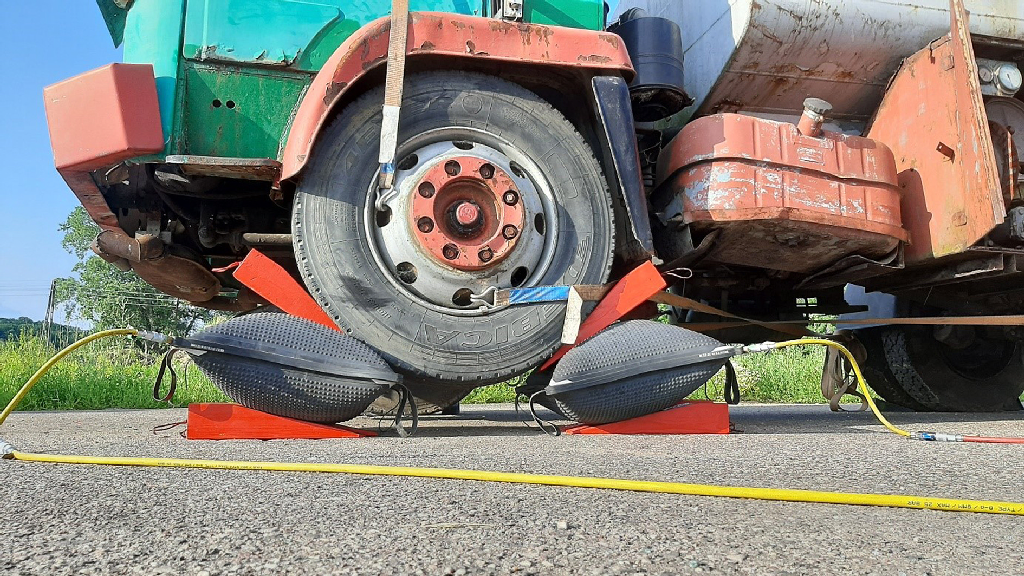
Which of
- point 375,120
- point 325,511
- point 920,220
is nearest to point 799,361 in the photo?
point 920,220

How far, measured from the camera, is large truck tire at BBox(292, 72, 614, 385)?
2.48 metres

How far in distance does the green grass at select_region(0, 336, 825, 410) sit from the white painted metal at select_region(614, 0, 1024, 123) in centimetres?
144

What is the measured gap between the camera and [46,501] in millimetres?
1196

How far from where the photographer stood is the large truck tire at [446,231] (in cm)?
248

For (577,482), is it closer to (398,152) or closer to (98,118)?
(398,152)

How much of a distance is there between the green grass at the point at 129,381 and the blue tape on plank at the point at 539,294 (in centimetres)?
131

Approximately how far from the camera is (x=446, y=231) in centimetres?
252

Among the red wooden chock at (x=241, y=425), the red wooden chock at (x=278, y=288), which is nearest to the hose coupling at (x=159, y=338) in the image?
the red wooden chock at (x=241, y=425)

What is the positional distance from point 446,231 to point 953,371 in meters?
3.59

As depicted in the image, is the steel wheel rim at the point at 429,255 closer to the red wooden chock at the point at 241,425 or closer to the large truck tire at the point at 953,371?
the red wooden chock at the point at 241,425

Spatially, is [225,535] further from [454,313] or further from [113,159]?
[113,159]

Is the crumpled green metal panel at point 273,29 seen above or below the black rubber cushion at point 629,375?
above

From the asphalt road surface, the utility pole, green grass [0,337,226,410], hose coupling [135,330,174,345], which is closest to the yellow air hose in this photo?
the asphalt road surface

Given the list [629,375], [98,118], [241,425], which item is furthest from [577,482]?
[98,118]
